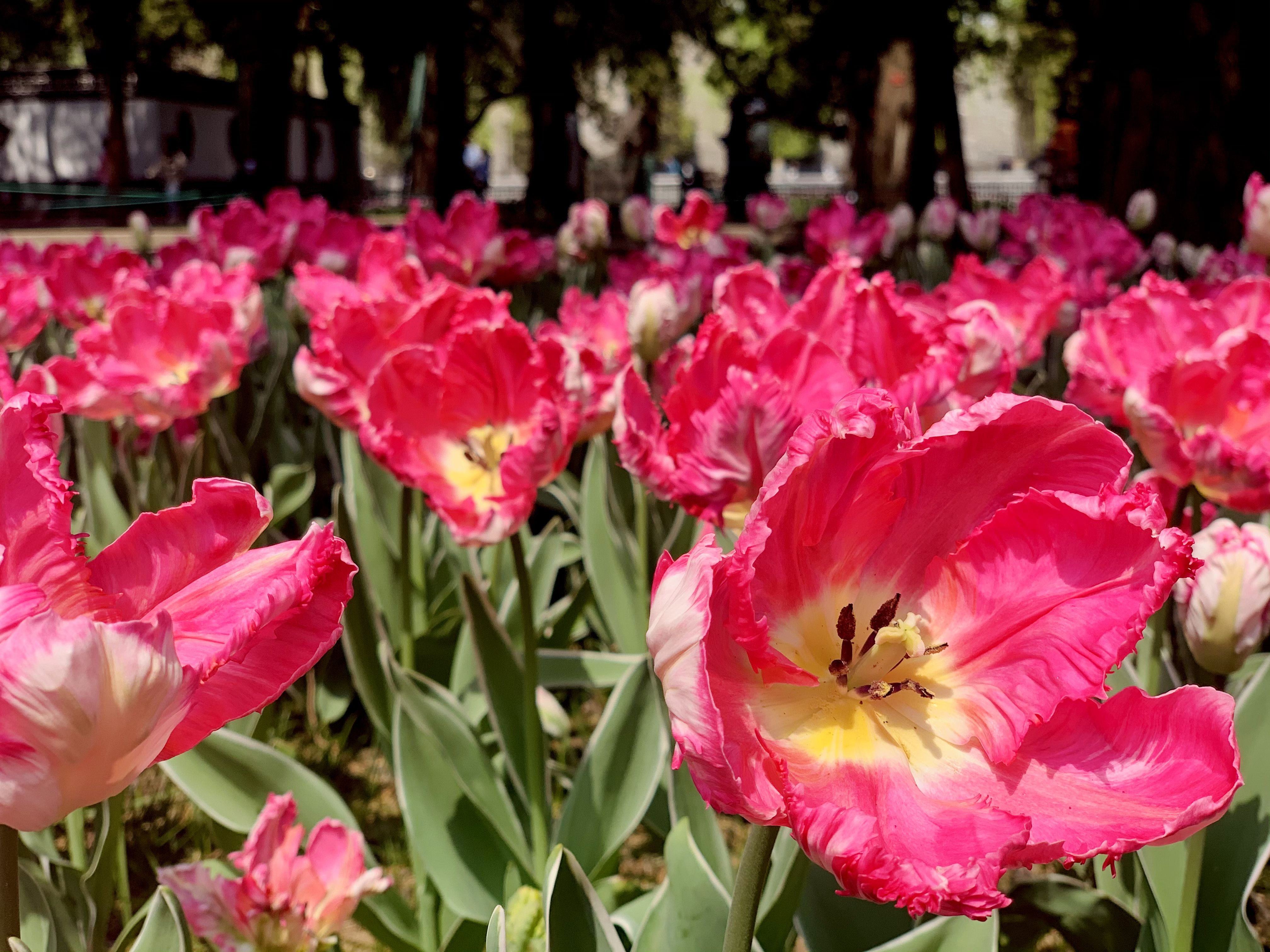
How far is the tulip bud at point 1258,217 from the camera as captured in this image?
3461 mm

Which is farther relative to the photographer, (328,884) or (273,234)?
(273,234)

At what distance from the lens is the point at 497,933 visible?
3.48 ft

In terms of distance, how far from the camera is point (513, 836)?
1829mm

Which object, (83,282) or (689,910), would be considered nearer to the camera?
(689,910)

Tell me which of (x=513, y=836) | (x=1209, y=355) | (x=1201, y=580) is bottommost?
(x=513, y=836)

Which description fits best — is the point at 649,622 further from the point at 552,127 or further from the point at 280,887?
the point at 552,127

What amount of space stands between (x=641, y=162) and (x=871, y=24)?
10758mm

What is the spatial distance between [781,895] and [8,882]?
946 millimetres

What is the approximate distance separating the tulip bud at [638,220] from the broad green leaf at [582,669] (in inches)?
147

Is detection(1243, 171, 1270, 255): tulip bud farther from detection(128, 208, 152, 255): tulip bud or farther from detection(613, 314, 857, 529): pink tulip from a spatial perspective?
detection(128, 208, 152, 255): tulip bud

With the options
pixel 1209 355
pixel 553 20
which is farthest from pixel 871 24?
pixel 1209 355

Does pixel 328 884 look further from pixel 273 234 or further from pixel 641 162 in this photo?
pixel 641 162

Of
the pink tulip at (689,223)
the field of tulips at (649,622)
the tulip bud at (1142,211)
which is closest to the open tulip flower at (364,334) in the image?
the field of tulips at (649,622)

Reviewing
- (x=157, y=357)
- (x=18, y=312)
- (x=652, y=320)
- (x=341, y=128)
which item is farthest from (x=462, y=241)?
(x=341, y=128)
